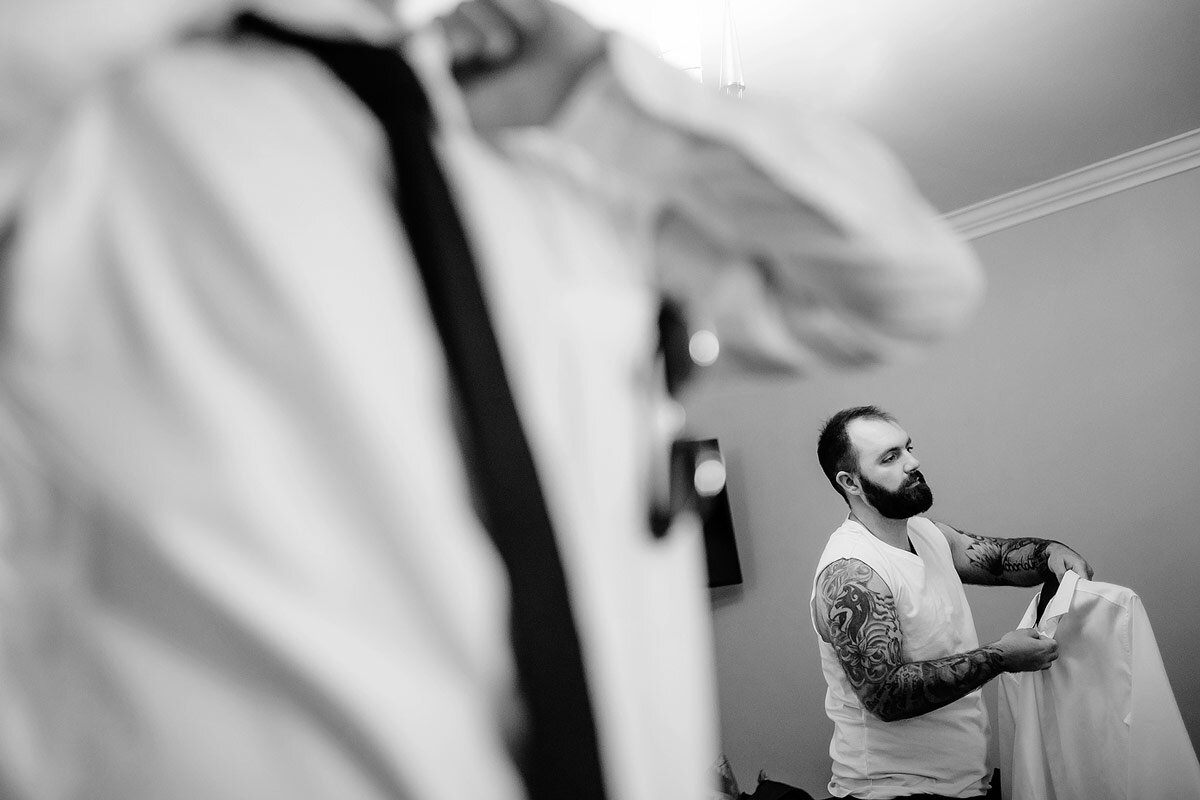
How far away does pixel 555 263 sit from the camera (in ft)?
1.59

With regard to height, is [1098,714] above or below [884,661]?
below

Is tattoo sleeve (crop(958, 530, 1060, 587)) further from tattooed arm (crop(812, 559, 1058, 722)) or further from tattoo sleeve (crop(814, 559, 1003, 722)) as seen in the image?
tattoo sleeve (crop(814, 559, 1003, 722))

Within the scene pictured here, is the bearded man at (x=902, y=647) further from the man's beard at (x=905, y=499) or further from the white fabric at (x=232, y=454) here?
the white fabric at (x=232, y=454)

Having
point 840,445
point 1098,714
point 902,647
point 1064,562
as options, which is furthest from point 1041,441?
point 902,647

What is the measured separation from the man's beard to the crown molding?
5.92 ft

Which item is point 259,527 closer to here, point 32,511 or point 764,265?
point 32,511

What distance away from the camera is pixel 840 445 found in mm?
2514

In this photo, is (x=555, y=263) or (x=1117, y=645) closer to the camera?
(x=555, y=263)

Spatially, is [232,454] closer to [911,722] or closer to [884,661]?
[884,661]

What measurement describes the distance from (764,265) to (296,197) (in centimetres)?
31

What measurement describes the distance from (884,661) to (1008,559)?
30.8 inches

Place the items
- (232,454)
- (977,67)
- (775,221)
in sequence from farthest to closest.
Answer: (977,67) < (775,221) < (232,454)

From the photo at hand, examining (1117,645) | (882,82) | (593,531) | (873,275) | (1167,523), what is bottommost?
(1117,645)

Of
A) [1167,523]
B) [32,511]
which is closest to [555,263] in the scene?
[32,511]
